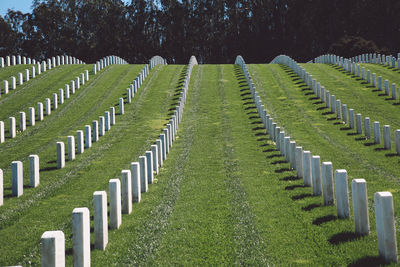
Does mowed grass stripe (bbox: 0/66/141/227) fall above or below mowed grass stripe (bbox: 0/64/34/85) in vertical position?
below

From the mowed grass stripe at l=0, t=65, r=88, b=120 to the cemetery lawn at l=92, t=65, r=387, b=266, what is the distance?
1187 centimetres

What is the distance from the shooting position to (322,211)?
26.0 ft

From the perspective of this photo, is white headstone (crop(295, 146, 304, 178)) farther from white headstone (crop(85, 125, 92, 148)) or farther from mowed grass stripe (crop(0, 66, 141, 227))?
white headstone (crop(85, 125, 92, 148))

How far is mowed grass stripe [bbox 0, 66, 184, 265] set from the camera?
703 centimetres

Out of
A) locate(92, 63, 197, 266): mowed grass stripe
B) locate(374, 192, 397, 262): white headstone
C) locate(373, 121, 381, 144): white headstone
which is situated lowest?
locate(92, 63, 197, 266): mowed grass stripe

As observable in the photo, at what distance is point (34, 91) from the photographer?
2708 cm

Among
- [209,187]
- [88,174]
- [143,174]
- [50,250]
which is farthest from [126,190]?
[88,174]

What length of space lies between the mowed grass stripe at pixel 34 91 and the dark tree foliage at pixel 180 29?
148 feet

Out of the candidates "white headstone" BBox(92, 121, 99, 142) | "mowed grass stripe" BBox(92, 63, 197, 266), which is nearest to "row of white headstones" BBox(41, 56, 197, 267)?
"mowed grass stripe" BBox(92, 63, 197, 266)

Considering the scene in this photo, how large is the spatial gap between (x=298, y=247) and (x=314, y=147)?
895 cm

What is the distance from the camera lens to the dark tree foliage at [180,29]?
71.9 meters

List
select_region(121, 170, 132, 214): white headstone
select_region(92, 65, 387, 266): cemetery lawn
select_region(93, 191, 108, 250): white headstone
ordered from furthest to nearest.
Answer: select_region(121, 170, 132, 214): white headstone
select_region(93, 191, 108, 250): white headstone
select_region(92, 65, 387, 266): cemetery lawn

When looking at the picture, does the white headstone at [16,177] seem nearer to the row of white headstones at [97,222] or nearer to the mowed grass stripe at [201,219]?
the row of white headstones at [97,222]

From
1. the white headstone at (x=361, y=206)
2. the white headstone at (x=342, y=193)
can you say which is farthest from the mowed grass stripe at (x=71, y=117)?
the white headstone at (x=361, y=206)
